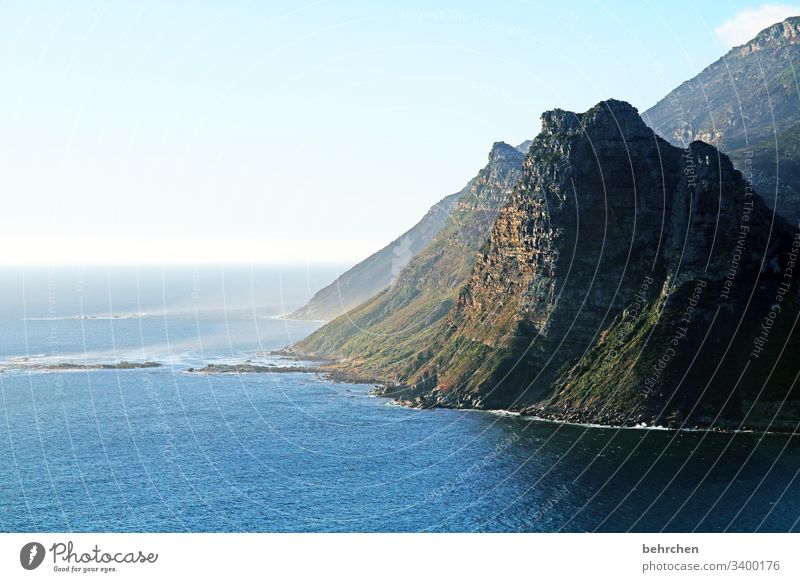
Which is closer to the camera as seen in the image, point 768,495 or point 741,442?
point 768,495

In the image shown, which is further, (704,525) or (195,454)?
(195,454)

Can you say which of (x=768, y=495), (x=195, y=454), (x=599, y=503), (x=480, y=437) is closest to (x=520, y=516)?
(x=599, y=503)

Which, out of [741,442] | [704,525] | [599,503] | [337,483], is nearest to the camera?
[704,525]

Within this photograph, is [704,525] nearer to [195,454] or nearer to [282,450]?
[282,450]

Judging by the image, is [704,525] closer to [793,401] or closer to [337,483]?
[337,483]
